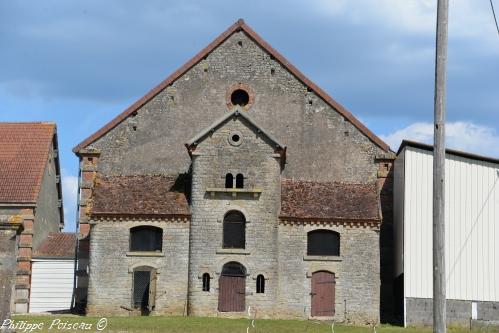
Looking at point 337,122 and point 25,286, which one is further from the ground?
point 337,122

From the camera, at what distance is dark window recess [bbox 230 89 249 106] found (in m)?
47.5

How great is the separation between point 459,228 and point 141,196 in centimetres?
1492

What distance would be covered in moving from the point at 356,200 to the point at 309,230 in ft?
9.06

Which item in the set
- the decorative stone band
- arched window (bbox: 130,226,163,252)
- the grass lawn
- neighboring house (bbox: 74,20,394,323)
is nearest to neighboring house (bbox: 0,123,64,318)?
neighboring house (bbox: 74,20,394,323)

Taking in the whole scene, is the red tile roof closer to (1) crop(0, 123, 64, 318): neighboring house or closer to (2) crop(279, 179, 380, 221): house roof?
(1) crop(0, 123, 64, 318): neighboring house

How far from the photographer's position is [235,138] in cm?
4388

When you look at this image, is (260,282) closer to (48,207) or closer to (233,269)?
(233,269)

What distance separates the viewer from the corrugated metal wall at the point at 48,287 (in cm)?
4909

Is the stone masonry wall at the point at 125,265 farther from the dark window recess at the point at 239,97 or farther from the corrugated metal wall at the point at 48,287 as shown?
the dark window recess at the point at 239,97

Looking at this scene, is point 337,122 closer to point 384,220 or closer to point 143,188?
point 384,220

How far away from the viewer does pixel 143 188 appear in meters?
45.5

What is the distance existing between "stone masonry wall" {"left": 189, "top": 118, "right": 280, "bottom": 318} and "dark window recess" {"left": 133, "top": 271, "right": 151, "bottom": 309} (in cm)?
210

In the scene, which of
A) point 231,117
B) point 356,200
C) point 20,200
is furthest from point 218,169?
point 20,200

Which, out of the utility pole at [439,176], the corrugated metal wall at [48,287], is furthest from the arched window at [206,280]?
the utility pole at [439,176]
